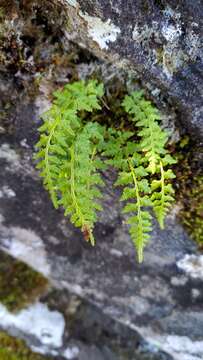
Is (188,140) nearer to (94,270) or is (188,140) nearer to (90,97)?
(90,97)

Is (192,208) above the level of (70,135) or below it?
below

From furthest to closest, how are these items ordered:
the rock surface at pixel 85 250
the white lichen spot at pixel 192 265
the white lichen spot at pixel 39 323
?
the white lichen spot at pixel 39 323 < the white lichen spot at pixel 192 265 < the rock surface at pixel 85 250

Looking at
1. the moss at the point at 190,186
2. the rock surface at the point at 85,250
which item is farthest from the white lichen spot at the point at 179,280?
the moss at the point at 190,186

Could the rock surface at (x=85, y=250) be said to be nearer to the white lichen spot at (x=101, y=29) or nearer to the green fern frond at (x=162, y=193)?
the white lichen spot at (x=101, y=29)

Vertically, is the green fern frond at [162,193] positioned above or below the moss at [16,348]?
above

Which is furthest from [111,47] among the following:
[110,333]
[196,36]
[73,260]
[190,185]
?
[110,333]

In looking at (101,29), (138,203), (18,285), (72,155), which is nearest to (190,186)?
(138,203)

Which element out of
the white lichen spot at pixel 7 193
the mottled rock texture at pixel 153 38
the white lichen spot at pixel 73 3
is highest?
the white lichen spot at pixel 73 3

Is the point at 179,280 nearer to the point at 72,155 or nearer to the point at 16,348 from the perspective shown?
the point at 72,155
